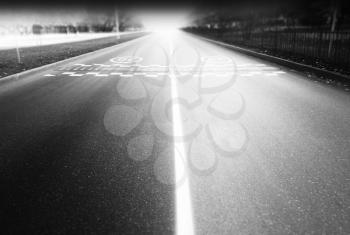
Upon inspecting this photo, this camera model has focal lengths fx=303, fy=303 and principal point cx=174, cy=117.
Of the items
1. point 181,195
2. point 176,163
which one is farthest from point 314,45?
point 181,195

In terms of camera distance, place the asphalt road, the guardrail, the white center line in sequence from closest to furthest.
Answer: the white center line, the asphalt road, the guardrail

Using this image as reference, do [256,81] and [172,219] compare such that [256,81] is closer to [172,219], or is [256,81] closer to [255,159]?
[255,159]

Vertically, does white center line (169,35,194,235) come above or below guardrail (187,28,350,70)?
below

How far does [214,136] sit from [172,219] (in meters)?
2.39

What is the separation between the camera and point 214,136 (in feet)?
16.9

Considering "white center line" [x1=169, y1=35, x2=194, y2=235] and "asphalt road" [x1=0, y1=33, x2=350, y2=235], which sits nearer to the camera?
"white center line" [x1=169, y1=35, x2=194, y2=235]

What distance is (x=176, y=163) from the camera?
4137 millimetres

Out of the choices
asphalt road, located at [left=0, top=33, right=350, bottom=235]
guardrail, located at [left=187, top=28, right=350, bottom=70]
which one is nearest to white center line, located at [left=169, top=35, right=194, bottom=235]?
asphalt road, located at [left=0, top=33, right=350, bottom=235]

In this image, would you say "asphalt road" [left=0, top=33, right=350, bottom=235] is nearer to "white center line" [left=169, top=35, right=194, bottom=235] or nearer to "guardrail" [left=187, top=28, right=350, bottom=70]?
"white center line" [left=169, top=35, right=194, bottom=235]

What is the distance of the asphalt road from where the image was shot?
115 inches

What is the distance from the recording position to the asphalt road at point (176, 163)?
9.56 ft

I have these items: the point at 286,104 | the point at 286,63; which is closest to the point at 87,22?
the point at 286,63

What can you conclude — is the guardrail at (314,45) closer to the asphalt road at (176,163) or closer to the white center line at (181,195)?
the asphalt road at (176,163)

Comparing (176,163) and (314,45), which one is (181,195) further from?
(314,45)
